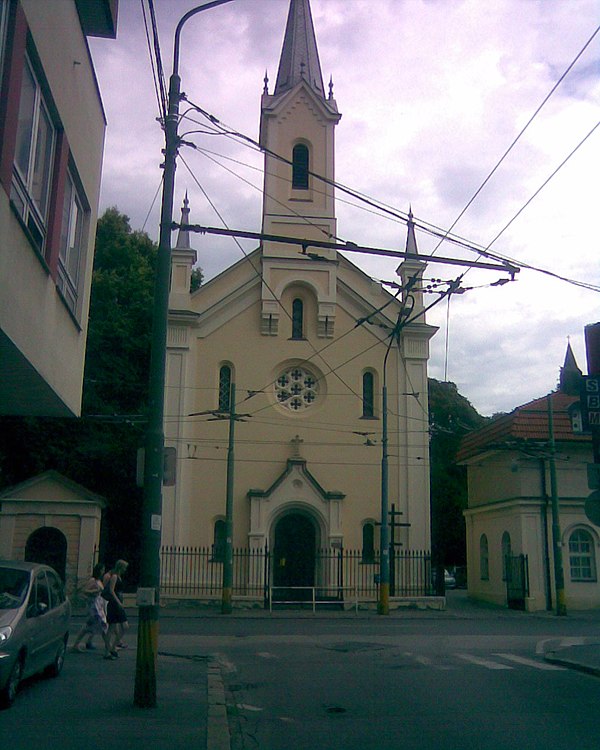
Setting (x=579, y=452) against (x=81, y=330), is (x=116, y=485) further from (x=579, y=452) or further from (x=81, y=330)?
(x=81, y=330)

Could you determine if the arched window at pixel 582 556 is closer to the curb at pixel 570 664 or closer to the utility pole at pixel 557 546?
the utility pole at pixel 557 546

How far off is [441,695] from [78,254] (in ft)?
26.8

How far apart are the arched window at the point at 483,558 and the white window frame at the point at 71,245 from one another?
2786 centimetres

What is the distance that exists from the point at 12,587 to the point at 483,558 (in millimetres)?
29384

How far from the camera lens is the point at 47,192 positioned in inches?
415

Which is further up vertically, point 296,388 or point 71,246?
point 296,388

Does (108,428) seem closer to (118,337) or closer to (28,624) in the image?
(118,337)

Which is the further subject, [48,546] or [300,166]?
[300,166]

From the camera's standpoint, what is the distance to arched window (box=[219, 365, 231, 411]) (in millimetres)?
33500

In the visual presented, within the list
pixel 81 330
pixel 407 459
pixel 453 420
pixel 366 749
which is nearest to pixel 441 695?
pixel 366 749

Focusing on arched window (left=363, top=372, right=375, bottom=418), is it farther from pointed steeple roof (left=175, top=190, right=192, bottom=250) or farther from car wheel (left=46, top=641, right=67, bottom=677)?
car wheel (left=46, top=641, right=67, bottom=677)

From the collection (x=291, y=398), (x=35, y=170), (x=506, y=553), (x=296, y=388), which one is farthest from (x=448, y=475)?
(x=35, y=170)

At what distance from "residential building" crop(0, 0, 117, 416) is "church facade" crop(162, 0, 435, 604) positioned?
18.5 m

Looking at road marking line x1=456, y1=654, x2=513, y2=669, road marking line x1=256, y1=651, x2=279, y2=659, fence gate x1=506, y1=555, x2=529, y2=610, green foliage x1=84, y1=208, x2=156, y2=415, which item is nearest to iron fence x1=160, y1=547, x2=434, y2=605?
fence gate x1=506, y1=555, x2=529, y2=610
